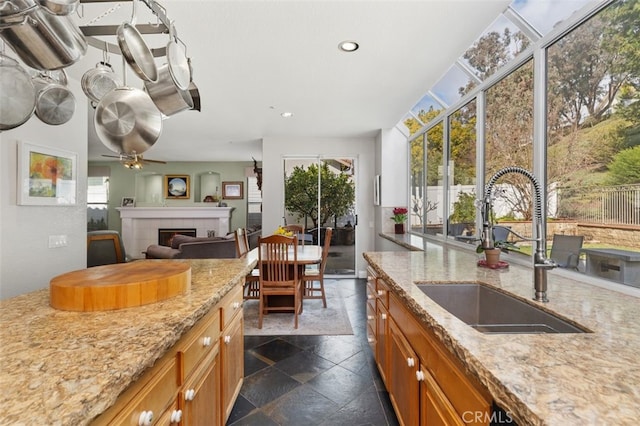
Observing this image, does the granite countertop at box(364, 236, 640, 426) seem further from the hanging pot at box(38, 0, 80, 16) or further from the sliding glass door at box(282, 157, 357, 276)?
the sliding glass door at box(282, 157, 357, 276)

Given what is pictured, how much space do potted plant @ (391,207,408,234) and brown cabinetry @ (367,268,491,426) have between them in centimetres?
295

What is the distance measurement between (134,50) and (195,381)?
132 cm

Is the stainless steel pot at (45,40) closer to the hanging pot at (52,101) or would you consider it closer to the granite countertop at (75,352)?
the hanging pot at (52,101)

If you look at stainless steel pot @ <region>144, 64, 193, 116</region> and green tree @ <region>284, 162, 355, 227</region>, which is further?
green tree @ <region>284, 162, 355, 227</region>

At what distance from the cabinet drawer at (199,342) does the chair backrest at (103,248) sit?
5413 mm

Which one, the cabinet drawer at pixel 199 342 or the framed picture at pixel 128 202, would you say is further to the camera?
the framed picture at pixel 128 202

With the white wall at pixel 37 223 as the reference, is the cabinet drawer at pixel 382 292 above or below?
below

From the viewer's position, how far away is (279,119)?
4691mm

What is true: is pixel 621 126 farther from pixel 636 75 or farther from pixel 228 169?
pixel 228 169

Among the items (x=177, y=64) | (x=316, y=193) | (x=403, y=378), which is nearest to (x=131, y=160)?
(x=177, y=64)

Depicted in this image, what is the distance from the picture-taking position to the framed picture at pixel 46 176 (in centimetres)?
257

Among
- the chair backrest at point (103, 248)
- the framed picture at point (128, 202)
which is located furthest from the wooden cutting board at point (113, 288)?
the framed picture at point (128, 202)

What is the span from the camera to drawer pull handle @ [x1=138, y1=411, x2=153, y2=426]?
85cm

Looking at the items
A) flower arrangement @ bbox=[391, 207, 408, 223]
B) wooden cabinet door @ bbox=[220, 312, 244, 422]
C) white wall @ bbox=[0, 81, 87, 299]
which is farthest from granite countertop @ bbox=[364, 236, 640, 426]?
flower arrangement @ bbox=[391, 207, 408, 223]
